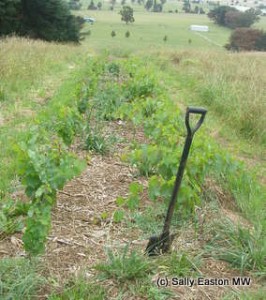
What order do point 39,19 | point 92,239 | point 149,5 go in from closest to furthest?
point 92,239
point 39,19
point 149,5

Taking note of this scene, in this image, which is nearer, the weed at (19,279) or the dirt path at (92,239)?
the weed at (19,279)

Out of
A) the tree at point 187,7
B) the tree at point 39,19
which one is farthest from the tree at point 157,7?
the tree at point 39,19

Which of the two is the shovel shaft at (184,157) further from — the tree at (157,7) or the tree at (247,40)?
the tree at (157,7)

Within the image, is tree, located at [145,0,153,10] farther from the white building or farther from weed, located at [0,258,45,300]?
weed, located at [0,258,45,300]

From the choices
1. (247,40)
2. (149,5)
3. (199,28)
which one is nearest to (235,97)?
(247,40)

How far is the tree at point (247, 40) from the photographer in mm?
34656

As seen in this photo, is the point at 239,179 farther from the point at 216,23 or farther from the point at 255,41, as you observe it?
the point at 216,23

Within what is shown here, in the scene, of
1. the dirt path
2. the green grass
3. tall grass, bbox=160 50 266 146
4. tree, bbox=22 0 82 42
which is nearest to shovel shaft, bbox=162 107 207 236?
the dirt path

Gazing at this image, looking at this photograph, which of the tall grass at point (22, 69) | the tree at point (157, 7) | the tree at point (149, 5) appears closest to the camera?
the tall grass at point (22, 69)

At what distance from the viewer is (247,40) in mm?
35875

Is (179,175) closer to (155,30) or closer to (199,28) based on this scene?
(155,30)

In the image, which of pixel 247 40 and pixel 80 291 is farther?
pixel 247 40

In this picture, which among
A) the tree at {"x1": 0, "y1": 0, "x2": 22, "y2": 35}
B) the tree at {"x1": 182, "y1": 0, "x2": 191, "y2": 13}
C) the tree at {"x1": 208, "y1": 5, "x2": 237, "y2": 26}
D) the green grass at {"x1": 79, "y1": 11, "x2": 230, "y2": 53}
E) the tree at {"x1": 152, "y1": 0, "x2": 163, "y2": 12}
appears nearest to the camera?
the tree at {"x1": 0, "y1": 0, "x2": 22, "y2": 35}

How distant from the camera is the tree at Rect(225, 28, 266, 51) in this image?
34656mm
